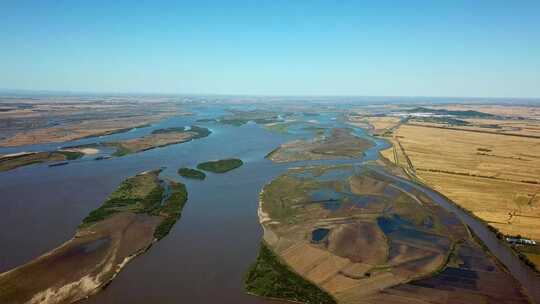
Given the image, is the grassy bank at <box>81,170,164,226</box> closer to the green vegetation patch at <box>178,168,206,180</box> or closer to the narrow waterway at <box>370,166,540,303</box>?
the green vegetation patch at <box>178,168,206,180</box>

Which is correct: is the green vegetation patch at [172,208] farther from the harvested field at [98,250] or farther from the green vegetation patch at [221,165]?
the green vegetation patch at [221,165]

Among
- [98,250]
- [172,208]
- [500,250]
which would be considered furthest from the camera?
[172,208]

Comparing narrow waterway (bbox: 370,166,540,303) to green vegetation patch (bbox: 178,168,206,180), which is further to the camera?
green vegetation patch (bbox: 178,168,206,180)

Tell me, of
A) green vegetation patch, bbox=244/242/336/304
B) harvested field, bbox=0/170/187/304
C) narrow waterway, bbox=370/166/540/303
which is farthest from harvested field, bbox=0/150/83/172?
narrow waterway, bbox=370/166/540/303

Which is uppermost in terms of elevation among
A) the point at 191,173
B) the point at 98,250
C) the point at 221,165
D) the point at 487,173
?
the point at 487,173

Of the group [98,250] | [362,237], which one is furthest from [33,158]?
[362,237]

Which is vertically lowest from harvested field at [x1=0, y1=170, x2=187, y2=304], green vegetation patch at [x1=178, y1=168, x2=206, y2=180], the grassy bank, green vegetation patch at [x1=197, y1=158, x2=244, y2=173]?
harvested field at [x1=0, y1=170, x2=187, y2=304]

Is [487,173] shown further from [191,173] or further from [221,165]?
[191,173]

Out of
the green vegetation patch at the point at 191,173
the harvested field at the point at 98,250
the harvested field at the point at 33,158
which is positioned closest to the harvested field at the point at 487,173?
the green vegetation patch at the point at 191,173
